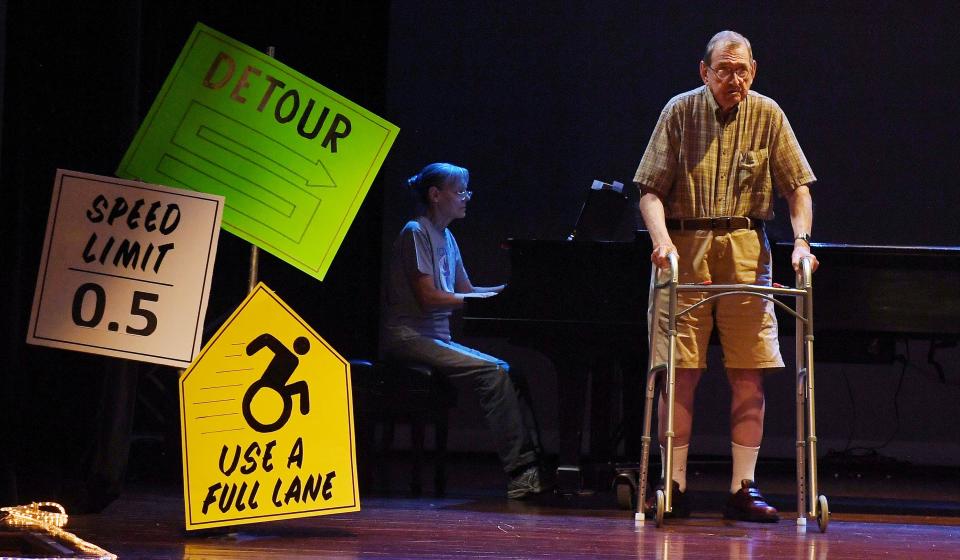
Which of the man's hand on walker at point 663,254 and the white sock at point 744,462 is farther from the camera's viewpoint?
the white sock at point 744,462

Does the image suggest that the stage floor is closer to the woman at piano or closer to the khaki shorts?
the woman at piano

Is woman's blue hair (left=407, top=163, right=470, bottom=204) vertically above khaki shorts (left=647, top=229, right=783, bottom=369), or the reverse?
woman's blue hair (left=407, top=163, right=470, bottom=204)

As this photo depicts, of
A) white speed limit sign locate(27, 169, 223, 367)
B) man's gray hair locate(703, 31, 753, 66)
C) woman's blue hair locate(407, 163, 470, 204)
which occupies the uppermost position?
man's gray hair locate(703, 31, 753, 66)

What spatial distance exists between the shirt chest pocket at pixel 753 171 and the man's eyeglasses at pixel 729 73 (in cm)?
25

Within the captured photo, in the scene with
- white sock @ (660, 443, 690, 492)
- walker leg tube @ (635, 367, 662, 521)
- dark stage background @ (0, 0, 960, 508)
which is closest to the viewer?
walker leg tube @ (635, 367, 662, 521)

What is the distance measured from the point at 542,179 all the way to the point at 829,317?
3.03m

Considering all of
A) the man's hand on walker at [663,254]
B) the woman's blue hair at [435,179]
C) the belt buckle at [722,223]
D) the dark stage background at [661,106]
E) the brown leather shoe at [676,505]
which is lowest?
the brown leather shoe at [676,505]

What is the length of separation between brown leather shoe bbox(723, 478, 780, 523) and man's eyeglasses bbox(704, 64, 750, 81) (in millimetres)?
1218

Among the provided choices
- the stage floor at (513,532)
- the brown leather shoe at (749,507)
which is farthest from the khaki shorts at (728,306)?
the stage floor at (513,532)

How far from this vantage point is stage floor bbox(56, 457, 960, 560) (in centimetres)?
279

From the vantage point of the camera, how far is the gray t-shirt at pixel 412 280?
15.3ft

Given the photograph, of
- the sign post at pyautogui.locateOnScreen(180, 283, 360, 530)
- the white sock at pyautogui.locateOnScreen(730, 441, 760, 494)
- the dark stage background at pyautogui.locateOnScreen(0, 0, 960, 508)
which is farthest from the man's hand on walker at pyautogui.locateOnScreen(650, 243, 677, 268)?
the dark stage background at pyautogui.locateOnScreen(0, 0, 960, 508)

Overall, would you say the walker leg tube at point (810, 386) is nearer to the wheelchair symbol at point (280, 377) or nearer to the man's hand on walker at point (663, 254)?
the man's hand on walker at point (663, 254)

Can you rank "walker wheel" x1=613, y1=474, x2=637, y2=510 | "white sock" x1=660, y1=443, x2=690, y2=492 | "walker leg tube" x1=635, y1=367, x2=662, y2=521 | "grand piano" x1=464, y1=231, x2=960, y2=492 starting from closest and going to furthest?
"walker leg tube" x1=635, y1=367, x2=662, y2=521
"white sock" x1=660, y1=443, x2=690, y2=492
"walker wheel" x1=613, y1=474, x2=637, y2=510
"grand piano" x1=464, y1=231, x2=960, y2=492
